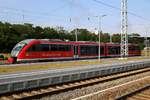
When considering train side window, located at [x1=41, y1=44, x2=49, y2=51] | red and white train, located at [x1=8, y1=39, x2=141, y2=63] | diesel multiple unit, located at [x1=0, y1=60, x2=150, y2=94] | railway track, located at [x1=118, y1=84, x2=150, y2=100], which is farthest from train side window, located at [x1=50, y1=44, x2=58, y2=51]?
railway track, located at [x1=118, y1=84, x2=150, y2=100]

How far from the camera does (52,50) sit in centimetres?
3884

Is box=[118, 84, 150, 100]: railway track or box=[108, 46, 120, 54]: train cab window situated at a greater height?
box=[108, 46, 120, 54]: train cab window

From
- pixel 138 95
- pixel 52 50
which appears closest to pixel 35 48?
pixel 52 50

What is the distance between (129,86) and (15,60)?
71.5ft

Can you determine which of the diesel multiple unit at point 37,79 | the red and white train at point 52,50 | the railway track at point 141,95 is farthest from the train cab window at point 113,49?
the railway track at point 141,95

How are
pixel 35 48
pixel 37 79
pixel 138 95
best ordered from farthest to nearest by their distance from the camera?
1. pixel 35 48
2. pixel 37 79
3. pixel 138 95

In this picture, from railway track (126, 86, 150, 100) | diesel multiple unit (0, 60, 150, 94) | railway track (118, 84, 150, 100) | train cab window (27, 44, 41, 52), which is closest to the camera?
railway track (118, 84, 150, 100)

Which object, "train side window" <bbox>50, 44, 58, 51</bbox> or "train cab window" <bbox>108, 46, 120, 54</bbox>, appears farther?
"train cab window" <bbox>108, 46, 120, 54</bbox>

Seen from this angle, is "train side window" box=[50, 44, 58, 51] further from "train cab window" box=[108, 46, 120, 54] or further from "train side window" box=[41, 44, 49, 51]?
"train cab window" box=[108, 46, 120, 54]

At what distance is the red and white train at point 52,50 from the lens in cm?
3534

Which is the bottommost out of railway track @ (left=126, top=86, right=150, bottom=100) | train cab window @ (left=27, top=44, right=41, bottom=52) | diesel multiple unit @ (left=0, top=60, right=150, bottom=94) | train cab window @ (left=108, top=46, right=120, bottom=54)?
railway track @ (left=126, top=86, right=150, bottom=100)

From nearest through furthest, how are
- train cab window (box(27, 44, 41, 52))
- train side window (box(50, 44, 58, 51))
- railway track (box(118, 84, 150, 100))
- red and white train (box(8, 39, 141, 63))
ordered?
railway track (box(118, 84, 150, 100)), red and white train (box(8, 39, 141, 63)), train cab window (box(27, 44, 41, 52)), train side window (box(50, 44, 58, 51))

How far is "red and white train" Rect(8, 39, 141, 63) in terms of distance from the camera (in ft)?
116

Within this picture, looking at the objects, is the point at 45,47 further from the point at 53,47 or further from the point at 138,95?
the point at 138,95
